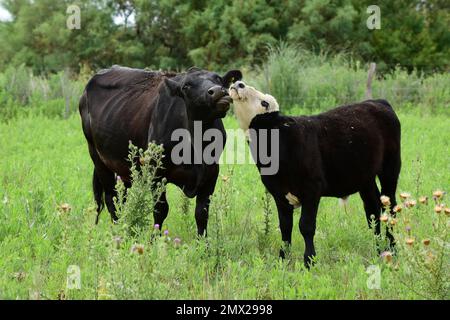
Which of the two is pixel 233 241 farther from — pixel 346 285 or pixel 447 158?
pixel 447 158

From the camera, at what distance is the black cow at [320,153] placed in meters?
4.73

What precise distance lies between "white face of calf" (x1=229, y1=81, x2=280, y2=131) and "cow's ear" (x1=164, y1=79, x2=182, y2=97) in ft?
2.49

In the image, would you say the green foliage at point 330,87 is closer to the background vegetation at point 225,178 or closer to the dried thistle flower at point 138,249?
the background vegetation at point 225,178

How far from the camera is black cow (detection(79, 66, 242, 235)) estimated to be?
5.09 m

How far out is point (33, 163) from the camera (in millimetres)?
9547

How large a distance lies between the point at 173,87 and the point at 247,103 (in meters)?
0.90

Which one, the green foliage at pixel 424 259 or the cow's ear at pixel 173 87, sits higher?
the cow's ear at pixel 173 87

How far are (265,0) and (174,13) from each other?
6390 mm

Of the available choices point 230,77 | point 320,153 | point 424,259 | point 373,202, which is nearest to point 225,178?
point 320,153

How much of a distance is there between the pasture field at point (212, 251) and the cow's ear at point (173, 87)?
85cm

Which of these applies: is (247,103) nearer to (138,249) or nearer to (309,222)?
(309,222)

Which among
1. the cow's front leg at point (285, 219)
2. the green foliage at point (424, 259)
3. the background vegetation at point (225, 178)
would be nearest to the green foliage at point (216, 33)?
the background vegetation at point (225, 178)

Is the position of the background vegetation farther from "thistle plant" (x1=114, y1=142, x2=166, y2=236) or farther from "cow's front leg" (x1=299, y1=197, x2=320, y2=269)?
"cow's front leg" (x1=299, y1=197, x2=320, y2=269)
